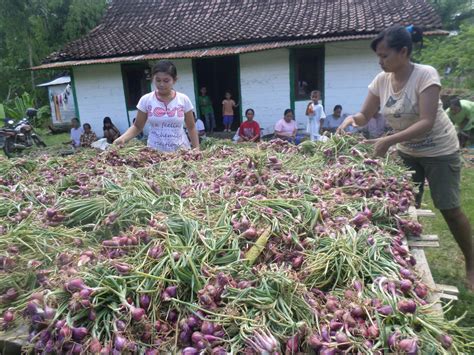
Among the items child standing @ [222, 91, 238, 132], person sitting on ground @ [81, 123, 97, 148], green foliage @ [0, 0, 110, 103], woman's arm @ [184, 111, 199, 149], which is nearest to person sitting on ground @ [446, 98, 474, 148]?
child standing @ [222, 91, 238, 132]

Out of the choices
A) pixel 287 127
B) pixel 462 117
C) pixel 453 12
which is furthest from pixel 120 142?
pixel 453 12

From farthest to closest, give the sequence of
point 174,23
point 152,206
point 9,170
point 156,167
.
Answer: point 174,23 → point 9,170 → point 156,167 → point 152,206

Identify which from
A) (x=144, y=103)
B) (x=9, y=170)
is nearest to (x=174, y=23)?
(x=144, y=103)

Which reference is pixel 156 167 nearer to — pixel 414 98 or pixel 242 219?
pixel 242 219

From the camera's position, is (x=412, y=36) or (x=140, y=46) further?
(x=140, y=46)

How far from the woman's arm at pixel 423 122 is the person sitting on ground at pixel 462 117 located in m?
7.01

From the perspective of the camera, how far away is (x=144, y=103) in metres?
3.56

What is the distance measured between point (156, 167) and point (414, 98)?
180 cm

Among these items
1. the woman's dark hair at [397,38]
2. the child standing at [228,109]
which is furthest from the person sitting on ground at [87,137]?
the woman's dark hair at [397,38]

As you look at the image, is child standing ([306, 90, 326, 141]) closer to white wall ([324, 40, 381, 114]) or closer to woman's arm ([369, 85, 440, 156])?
white wall ([324, 40, 381, 114])

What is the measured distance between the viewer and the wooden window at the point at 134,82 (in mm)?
12367

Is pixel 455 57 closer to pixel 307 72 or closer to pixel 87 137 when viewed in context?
pixel 307 72

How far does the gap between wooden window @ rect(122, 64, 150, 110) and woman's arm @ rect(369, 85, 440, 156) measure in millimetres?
10715

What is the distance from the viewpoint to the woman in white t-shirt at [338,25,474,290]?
8.68ft
